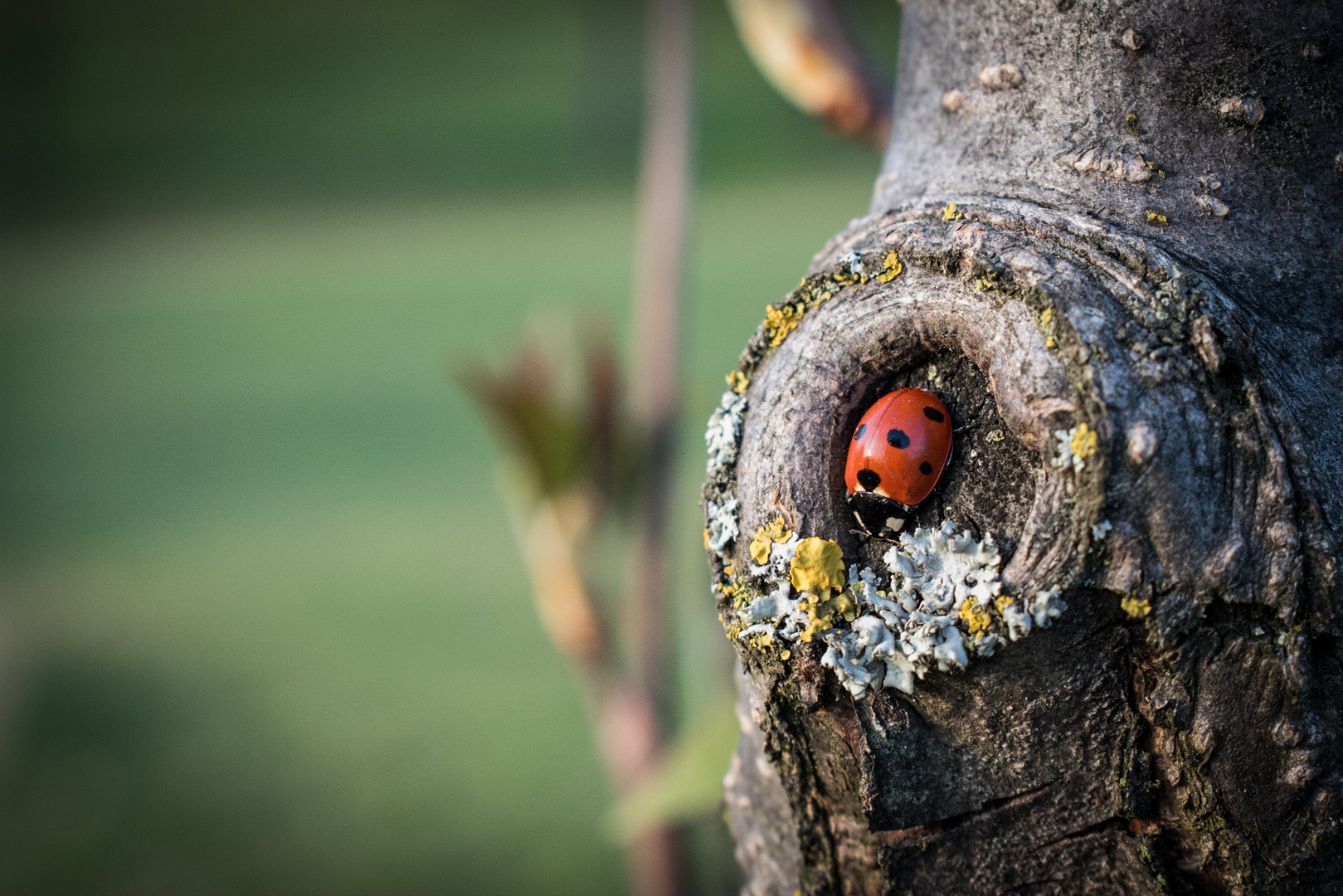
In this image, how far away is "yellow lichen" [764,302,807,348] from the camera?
15.5 inches

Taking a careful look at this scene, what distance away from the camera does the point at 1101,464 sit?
0.32m

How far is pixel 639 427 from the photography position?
4.04ft

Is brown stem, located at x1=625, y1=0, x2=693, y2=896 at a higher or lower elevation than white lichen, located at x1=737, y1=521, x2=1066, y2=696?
higher

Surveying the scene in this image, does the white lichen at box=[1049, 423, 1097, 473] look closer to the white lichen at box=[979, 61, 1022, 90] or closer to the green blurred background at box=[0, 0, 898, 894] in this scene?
the white lichen at box=[979, 61, 1022, 90]

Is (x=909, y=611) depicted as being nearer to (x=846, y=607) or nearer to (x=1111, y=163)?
(x=846, y=607)

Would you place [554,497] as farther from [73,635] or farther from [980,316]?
[73,635]

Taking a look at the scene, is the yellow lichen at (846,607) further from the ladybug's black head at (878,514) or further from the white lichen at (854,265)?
the white lichen at (854,265)

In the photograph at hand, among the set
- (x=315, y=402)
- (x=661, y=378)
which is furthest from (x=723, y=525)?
(x=315, y=402)

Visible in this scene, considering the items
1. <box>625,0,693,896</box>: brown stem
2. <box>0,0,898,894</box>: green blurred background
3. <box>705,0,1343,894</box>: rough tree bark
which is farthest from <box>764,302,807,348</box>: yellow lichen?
<box>625,0,693,896</box>: brown stem

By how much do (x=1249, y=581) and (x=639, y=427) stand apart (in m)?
0.94

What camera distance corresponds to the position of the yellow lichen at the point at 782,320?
0.39m

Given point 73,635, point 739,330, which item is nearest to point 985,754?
point 73,635

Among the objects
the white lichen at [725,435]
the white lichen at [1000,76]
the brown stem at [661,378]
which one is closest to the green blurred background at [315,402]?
the brown stem at [661,378]

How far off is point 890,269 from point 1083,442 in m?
0.10
